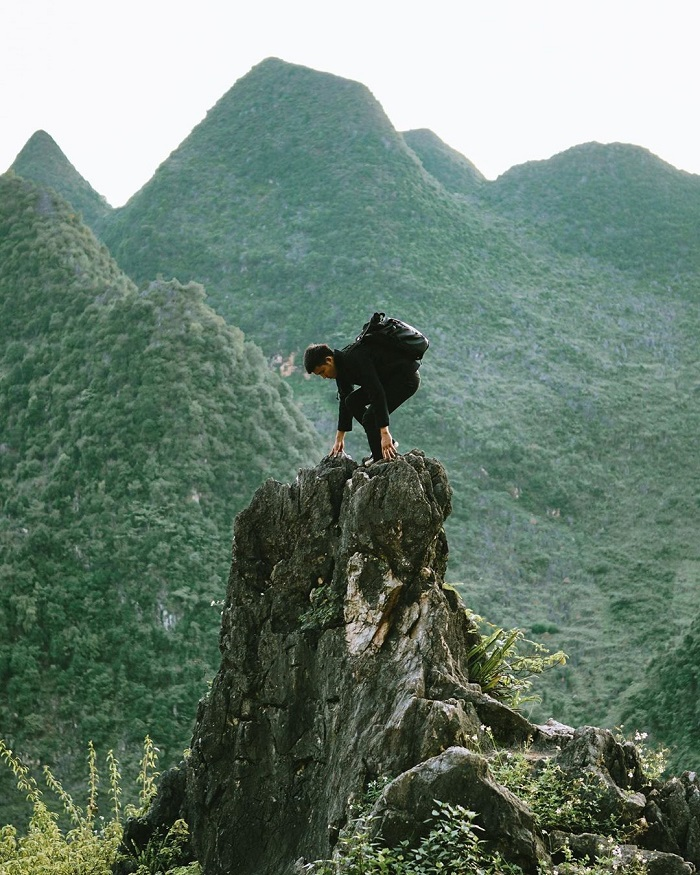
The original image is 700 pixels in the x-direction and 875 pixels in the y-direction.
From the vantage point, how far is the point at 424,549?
7859 mm

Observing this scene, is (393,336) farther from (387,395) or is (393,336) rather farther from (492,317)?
(492,317)

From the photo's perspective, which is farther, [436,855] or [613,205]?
[613,205]

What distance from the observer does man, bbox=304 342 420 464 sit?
849 centimetres

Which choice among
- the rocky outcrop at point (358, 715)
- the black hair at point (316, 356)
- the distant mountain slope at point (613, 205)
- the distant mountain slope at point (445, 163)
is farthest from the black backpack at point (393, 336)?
the distant mountain slope at point (445, 163)

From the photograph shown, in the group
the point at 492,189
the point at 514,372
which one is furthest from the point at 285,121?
the point at 514,372

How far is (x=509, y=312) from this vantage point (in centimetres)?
5706

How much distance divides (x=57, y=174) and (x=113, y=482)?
5057 cm

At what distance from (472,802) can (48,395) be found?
3181cm

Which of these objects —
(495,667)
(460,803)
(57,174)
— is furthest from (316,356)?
(57,174)

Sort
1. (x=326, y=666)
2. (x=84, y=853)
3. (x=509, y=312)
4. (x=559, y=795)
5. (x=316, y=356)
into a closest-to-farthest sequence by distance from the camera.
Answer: (x=559, y=795), (x=326, y=666), (x=316, y=356), (x=84, y=853), (x=509, y=312)

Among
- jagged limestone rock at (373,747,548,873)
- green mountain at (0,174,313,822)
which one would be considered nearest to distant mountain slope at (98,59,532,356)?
green mountain at (0,174,313,822)

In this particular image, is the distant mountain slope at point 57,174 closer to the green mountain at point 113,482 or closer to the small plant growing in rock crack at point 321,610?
the green mountain at point 113,482

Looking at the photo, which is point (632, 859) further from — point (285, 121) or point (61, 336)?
point (285, 121)

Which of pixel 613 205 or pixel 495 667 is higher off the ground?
pixel 613 205
